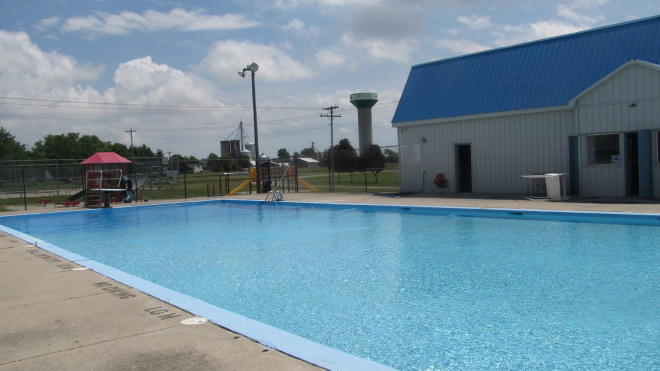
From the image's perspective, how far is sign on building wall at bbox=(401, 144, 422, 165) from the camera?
19.9 meters

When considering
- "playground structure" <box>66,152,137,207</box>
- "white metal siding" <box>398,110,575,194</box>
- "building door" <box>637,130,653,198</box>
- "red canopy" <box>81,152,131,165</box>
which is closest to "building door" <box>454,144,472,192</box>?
"white metal siding" <box>398,110,575,194</box>

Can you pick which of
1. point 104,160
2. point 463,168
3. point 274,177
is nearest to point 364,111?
point 274,177

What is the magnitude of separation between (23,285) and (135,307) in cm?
226

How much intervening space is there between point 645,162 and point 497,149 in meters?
4.64

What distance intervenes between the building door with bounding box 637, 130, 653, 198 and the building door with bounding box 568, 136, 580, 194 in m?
2.03

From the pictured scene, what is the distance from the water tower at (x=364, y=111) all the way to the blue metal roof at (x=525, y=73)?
54.4 meters

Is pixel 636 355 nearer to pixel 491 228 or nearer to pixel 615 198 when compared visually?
pixel 491 228

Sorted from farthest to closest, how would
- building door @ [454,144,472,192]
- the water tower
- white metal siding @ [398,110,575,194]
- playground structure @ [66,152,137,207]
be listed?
the water tower < playground structure @ [66,152,137,207] < building door @ [454,144,472,192] < white metal siding @ [398,110,575,194]

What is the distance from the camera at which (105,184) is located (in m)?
22.8

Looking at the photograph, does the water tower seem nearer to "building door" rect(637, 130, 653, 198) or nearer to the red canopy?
the red canopy

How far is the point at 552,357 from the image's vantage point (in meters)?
4.18

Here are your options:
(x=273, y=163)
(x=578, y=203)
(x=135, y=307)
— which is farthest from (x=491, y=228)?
(x=273, y=163)

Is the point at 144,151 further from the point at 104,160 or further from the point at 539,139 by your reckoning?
the point at 539,139

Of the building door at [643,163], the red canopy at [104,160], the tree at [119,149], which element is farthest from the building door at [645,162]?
the tree at [119,149]
